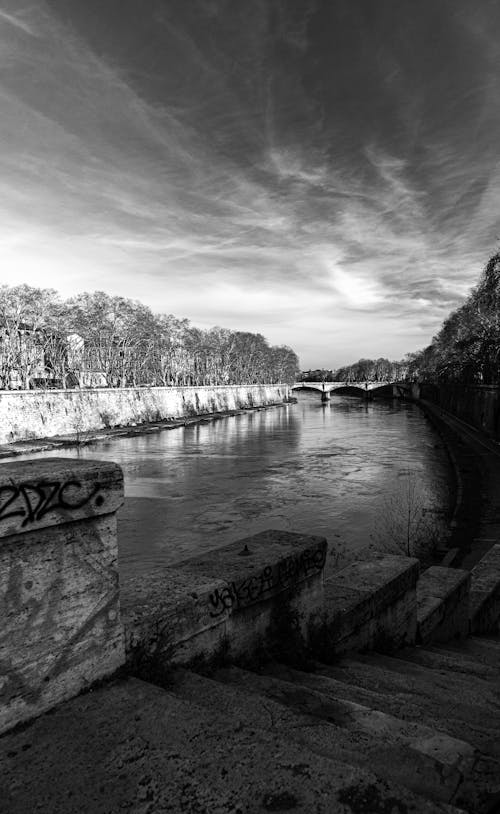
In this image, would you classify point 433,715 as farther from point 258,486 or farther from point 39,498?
point 258,486

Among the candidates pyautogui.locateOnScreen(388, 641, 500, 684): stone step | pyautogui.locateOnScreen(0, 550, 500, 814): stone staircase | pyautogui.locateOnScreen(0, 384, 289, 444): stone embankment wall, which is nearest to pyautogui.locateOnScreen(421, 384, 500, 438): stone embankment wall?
pyautogui.locateOnScreen(388, 641, 500, 684): stone step

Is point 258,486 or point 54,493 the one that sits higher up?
point 54,493

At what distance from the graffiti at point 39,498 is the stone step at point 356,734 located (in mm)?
1288

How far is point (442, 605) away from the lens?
6.14 m

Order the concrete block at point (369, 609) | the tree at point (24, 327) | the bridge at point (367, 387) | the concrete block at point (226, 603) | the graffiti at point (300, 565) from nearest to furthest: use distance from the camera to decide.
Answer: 1. the concrete block at point (226, 603)
2. the graffiti at point (300, 565)
3. the concrete block at point (369, 609)
4. the tree at point (24, 327)
5. the bridge at point (367, 387)

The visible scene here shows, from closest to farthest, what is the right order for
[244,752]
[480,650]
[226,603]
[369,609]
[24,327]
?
[244,752] < [226,603] < [369,609] < [480,650] < [24,327]

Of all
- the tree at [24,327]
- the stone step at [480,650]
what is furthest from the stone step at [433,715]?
the tree at [24,327]

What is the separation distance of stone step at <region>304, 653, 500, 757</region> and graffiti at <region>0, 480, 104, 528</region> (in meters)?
2.24

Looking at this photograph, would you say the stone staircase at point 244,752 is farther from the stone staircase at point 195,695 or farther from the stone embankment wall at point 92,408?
the stone embankment wall at point 92,408

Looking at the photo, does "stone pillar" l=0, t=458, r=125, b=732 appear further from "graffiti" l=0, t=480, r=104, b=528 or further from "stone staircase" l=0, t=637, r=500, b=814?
"stone staircase" l=0, t=637, r=500, b=814

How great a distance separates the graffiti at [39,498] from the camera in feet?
7.57

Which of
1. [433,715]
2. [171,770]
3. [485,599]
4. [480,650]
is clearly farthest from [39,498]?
[485,599]

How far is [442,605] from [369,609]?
1907mm

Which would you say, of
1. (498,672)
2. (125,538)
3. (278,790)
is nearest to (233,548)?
(278,790)
